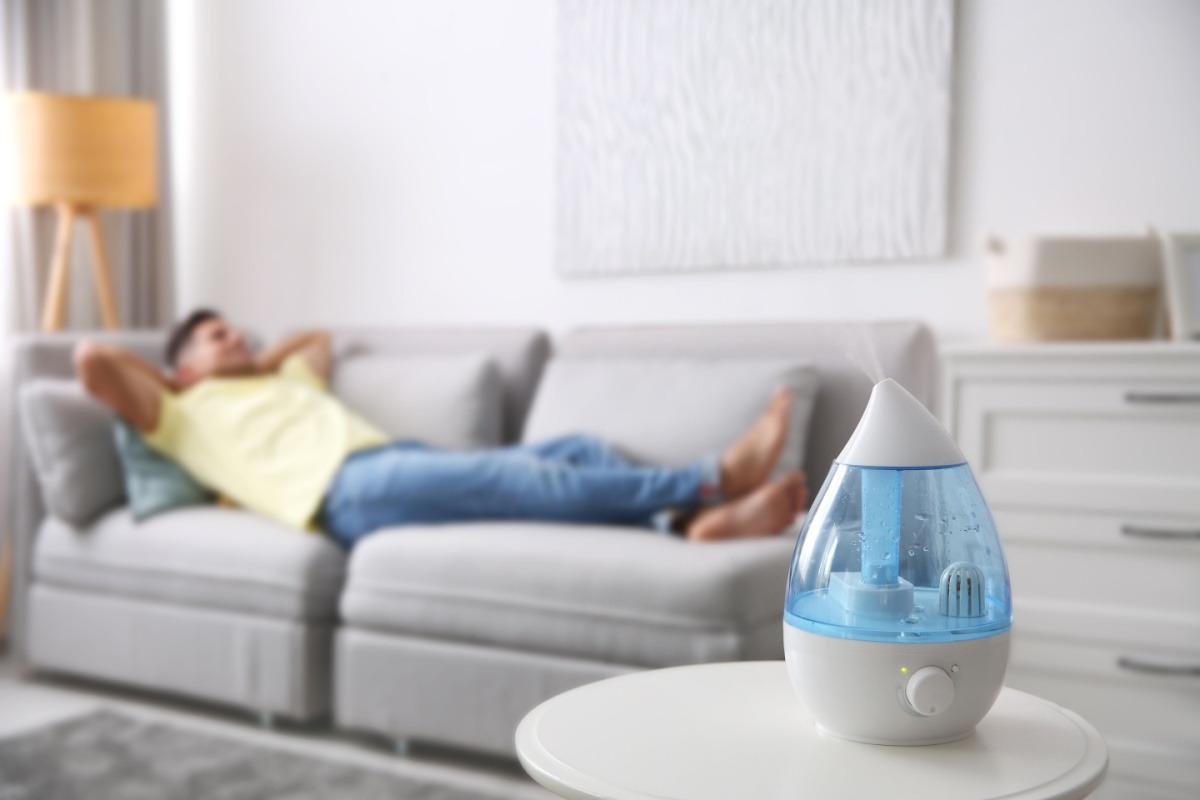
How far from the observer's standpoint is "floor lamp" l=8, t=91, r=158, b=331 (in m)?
3.26

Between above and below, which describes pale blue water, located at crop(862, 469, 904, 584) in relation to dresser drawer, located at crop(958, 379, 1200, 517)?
above

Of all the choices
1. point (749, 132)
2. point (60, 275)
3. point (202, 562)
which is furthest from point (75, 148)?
point (749, 132)

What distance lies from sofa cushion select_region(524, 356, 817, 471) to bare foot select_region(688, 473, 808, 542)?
0.25 meters

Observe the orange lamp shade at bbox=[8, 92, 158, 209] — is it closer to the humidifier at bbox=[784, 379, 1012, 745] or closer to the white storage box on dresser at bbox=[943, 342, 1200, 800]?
the white storage box on dresser at bbox=[943, 342, 1200, 800]

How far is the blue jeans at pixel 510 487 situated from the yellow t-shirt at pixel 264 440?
0.08 meters

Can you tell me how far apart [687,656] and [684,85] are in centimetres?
161

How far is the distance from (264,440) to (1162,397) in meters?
1.90

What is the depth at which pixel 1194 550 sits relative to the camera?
202cm

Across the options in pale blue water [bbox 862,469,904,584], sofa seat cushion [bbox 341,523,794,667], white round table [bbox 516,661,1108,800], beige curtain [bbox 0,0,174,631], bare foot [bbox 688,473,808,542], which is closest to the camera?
white round table [bbox 516,661,1108,800]

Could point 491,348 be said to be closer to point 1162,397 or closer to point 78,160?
point 78,160

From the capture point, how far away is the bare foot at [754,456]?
2.24 metres

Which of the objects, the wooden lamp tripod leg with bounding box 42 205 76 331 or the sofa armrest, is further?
the wooden lamp tripod leg with bounding box 42 205 76 331

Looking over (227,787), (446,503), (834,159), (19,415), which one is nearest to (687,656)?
(446,503)

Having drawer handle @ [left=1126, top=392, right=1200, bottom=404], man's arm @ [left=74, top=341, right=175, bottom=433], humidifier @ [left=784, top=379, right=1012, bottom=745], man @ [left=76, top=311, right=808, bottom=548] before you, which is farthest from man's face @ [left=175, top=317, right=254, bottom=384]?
humidifier @ [left=784, top=379, right=1012, bottom=745]
